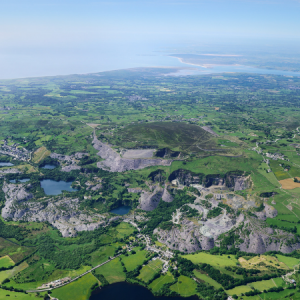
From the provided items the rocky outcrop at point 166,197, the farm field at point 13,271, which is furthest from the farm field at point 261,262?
the farm field at point 13,271

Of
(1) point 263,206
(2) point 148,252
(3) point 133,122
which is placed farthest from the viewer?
(3) point 133,122

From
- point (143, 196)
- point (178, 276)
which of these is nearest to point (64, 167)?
point (143, 196)

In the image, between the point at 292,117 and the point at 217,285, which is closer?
the point at 217,285

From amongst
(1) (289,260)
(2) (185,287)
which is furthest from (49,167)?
(1) (289,260)

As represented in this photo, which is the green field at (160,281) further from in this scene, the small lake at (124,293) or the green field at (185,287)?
the green field at (185,287)

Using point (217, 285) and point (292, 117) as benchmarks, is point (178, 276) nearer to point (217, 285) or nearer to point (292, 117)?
point (217, 285)

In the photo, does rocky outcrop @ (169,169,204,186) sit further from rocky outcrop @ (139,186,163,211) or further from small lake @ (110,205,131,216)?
small lake @ (110,205,131,216)
